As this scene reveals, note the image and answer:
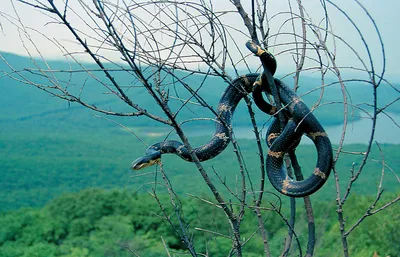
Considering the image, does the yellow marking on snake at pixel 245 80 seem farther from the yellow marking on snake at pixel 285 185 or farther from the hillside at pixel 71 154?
the hillside at pixel 71 154

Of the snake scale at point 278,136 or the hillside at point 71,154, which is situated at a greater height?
the snake scale at point 278,136

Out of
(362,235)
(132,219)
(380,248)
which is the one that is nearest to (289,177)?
(380,248)

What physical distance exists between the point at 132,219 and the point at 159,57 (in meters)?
7.04

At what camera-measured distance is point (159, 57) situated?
155 centimetres

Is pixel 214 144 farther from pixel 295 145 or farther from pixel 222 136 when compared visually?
pixel 295 145

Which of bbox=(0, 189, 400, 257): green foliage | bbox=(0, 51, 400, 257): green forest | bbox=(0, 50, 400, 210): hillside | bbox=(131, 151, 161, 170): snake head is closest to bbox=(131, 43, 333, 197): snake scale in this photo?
bbox=(131, 151, 161, 170): snake head

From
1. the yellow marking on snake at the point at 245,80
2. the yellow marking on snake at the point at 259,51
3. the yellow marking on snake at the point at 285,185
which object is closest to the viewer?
the yellow marking on snake at the point at 259,51

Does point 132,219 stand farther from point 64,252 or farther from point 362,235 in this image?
point 362,235

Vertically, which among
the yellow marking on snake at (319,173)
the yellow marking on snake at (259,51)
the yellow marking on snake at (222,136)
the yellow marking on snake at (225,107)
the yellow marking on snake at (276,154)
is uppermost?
the yellow marking on snake at (259,51)

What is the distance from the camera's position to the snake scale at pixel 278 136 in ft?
5.39

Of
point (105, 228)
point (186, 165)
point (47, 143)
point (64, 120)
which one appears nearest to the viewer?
point (105, 228)

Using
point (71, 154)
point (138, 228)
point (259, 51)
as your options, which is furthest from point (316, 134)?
point (71, 154)

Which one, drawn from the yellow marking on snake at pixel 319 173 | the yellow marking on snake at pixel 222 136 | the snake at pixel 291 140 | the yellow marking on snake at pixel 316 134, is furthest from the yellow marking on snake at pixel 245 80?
the yellow marking on snake at pixel 319 173

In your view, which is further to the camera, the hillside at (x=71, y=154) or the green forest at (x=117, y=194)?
the hillside at (x=71, y=154)
